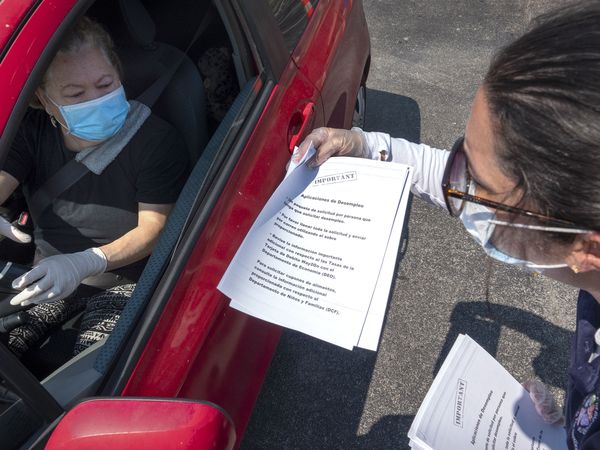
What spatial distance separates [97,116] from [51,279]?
1.70 feet

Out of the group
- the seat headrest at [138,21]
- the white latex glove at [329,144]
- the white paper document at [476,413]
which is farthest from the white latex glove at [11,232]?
the white paper document at [476,413]

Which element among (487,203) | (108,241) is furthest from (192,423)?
(108,241)

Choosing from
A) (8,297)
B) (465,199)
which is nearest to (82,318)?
(8,297)

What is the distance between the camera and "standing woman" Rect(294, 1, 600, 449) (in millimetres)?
785

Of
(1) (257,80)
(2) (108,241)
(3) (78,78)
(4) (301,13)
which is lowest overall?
(2) (108,241)

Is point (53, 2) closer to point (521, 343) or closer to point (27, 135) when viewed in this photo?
point (27, 135)

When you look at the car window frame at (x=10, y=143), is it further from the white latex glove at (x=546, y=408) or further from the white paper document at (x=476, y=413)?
the white latex glove at (x=546, y=408)

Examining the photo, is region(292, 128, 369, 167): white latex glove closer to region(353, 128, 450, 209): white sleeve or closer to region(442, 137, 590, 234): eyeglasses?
region(353, 128, 450, 209): white sleeve

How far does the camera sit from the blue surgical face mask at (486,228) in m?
1.07

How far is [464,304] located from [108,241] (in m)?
1.65

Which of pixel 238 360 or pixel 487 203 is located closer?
pixel 487 203

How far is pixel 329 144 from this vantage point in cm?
148

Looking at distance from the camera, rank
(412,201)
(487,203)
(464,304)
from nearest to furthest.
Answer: (487,203) < (464,304) < (412,201)

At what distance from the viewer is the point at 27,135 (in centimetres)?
180
